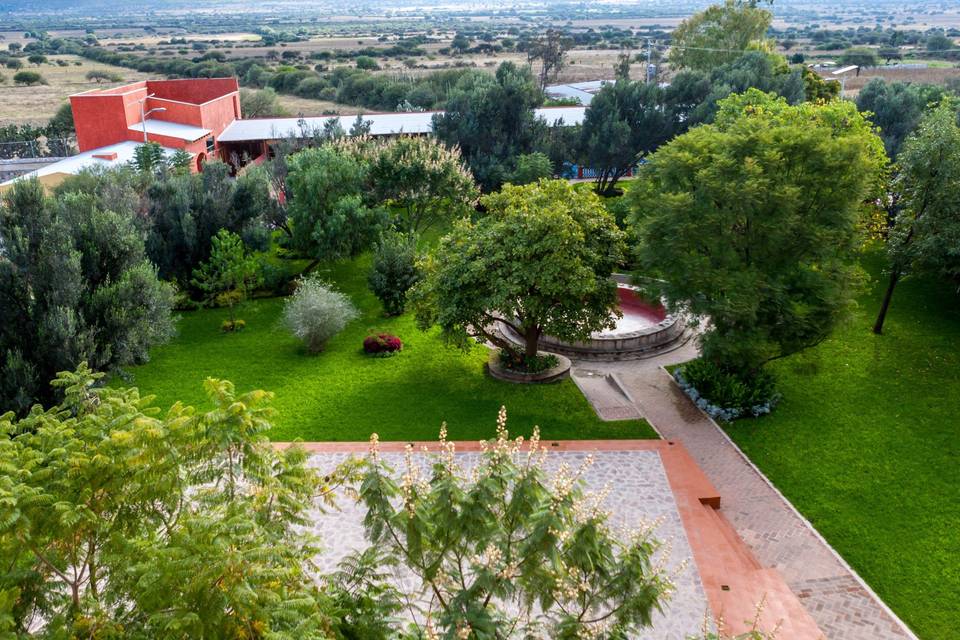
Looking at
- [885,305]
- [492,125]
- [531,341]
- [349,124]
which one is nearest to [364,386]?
[531,341]

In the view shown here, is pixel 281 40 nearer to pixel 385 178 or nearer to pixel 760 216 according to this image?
pixel 385 178

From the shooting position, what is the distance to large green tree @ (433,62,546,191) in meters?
38.9

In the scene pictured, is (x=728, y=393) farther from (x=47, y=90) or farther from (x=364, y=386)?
(x=47, y=90)

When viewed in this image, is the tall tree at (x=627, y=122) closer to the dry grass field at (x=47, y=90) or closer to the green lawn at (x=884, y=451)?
the green lawn at (x=884, y=451)

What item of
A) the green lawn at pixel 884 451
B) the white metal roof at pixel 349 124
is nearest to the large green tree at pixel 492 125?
the white metal roof at pixel 349 124

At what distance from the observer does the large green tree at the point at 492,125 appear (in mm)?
38906

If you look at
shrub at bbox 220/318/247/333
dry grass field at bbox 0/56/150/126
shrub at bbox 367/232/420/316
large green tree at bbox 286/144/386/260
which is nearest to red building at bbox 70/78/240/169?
large green tree at bbox 286/144/386/260

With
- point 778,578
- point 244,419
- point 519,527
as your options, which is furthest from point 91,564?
point 778,578

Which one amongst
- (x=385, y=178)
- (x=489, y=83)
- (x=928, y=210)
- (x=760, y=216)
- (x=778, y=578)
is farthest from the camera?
(x=489, y=83)

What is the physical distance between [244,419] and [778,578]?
9.84 meters

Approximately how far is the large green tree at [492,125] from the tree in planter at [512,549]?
1241 inches

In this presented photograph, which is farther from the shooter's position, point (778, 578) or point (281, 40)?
point (281, 40)

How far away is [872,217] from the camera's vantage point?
25.0m

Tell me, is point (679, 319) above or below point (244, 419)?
below
